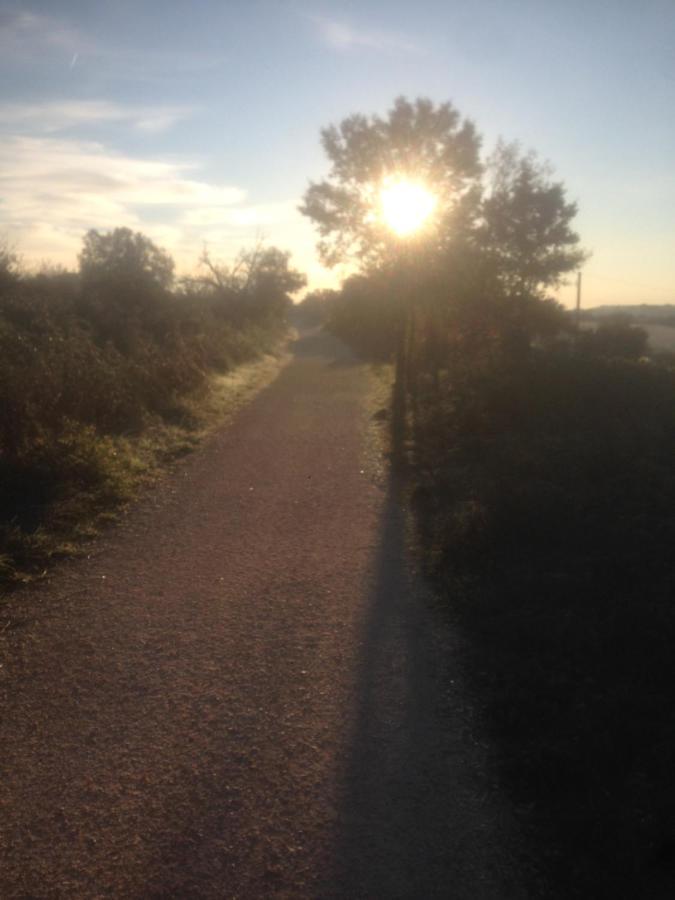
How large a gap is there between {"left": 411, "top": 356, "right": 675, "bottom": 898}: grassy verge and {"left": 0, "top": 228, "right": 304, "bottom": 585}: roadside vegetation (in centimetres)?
360

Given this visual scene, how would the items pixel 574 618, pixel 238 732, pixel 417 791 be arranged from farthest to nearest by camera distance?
pixel 574 618 < pixel 238 732 < pixel 417 791

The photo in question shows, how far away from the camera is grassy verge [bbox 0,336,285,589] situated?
6672mm

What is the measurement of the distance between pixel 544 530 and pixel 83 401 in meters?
6.84

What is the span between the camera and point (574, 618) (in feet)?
17.3

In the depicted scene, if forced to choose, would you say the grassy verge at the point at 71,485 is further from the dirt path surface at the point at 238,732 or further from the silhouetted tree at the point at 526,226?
the silhouetted tree at the point at 526,226

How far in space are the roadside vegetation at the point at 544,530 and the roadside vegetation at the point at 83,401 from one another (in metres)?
3.56

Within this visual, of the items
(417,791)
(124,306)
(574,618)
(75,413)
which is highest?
(124,306)

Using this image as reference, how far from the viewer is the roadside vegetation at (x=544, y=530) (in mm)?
3490

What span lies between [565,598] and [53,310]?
49.9ft

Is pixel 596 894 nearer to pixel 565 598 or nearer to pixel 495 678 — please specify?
pixel 495 678

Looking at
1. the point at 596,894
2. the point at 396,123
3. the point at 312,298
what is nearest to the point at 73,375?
the point at 596,894

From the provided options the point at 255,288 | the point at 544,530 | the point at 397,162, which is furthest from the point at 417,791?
the point at 255,288

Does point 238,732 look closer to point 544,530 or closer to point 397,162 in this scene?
point 544,530

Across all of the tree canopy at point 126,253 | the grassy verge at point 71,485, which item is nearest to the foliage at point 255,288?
the tree canopy at point 126,253
